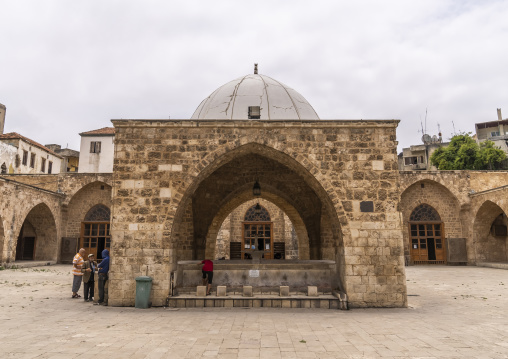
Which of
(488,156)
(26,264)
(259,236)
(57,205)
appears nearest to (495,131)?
(488,156)

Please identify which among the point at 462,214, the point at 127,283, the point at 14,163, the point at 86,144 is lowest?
the point at 127,283

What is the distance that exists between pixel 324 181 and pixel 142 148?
13.1 feet

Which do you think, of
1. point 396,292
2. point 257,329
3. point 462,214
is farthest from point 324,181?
point 462,214

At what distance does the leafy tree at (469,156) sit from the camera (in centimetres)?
2677

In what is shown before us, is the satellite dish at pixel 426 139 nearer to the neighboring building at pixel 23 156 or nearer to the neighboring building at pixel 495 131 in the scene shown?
the neighboring building at pixel 495 131

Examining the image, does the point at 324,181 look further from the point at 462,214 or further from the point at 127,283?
the point at 462,214

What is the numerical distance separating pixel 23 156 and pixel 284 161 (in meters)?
27.9

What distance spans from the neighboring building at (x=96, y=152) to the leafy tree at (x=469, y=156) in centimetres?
2775

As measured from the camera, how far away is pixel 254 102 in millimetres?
11688

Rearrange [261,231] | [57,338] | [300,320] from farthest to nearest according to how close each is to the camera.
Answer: [261,231]
[300,320]
[57,338]

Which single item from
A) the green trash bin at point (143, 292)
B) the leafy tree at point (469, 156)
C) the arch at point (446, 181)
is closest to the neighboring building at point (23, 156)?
the green trash bin at point (143, 292)

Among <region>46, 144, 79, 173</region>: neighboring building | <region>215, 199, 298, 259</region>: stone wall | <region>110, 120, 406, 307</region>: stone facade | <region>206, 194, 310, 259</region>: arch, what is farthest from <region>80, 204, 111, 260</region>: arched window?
<region>46, 144, 79, 173</region>: neighboring building

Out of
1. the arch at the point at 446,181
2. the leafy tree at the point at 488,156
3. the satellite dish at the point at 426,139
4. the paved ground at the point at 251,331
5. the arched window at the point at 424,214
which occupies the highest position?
the satellite dish at the point at 426,139

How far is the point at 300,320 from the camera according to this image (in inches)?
230
